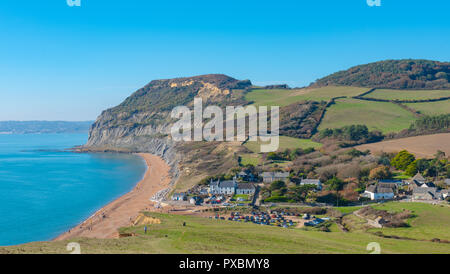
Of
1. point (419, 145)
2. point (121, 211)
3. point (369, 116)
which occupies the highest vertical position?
point (369, 116)

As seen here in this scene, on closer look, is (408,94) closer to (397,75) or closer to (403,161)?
(397,75)

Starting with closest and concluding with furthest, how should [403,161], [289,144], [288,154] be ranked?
[403,161], [288,154], [289,144]

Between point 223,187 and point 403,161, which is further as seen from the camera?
point 403,161

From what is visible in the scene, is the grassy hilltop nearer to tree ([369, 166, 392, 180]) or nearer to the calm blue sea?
tree ([369, 166, 392, 180])

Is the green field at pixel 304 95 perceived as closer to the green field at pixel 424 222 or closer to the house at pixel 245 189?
the house at pixel 245 189

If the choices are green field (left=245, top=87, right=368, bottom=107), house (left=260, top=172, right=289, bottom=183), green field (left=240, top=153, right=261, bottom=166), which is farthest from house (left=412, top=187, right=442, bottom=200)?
green field (left=245, top=87, right=368, bottom=107)

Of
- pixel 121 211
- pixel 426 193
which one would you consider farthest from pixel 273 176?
pixel 121 211
